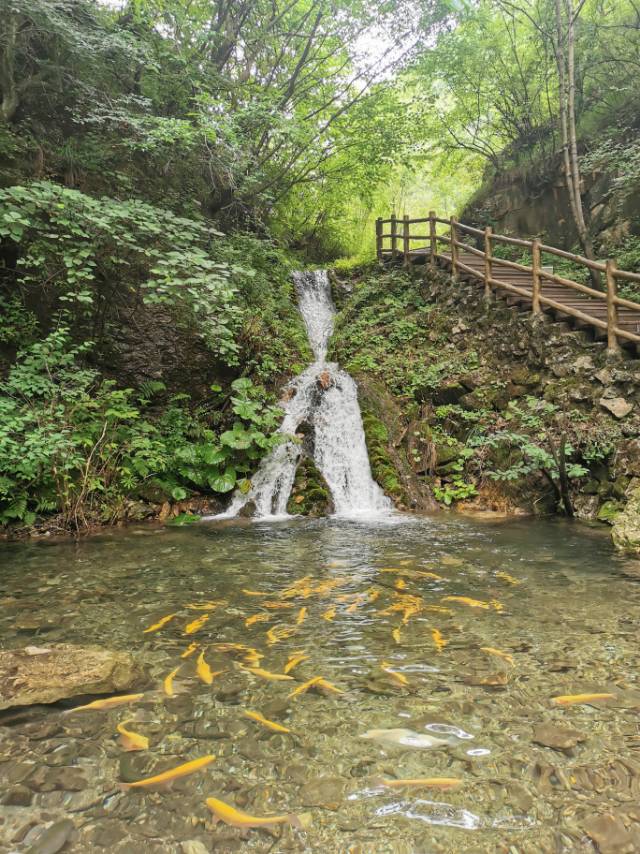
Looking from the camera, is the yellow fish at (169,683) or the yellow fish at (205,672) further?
the yellow fish at (205,672)

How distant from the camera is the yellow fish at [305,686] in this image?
95.1 inches

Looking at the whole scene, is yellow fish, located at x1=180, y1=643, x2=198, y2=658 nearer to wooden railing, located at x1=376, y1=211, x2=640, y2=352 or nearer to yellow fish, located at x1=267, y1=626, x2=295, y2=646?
yellow fish, located at x1=267, y1=626, x2=295, y2=646

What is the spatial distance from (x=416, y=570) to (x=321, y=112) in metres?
12.4

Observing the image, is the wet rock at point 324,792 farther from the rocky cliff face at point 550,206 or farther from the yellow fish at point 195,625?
the rocky cliff face at point 550,206

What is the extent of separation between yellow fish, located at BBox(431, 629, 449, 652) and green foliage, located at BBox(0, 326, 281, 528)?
456 cm

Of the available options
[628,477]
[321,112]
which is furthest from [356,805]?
[321,112]

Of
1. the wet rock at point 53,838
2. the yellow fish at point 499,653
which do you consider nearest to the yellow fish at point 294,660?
the yellow fish at point 499,653

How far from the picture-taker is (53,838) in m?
1.56

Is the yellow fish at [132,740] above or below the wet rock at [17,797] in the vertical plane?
above

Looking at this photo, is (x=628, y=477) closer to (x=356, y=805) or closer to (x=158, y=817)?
(x=356, y=805)

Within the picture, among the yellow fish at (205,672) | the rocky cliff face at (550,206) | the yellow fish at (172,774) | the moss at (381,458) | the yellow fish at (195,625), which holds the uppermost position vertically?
the rocky cliff face at (550,206)

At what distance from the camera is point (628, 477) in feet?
20.4

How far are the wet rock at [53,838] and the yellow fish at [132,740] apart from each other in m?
0.37

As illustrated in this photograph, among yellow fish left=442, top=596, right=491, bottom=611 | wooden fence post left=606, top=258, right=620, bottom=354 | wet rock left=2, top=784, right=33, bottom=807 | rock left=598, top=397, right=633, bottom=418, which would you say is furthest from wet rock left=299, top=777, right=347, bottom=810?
wooden fence post left=606, top=258, right=620, bottom=354
